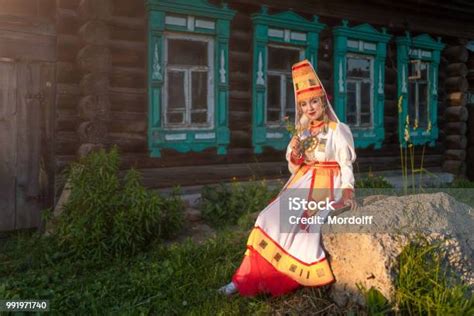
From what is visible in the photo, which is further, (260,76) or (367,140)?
(367,140)

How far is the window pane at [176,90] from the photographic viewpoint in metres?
5.94

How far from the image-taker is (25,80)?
17.3 ft

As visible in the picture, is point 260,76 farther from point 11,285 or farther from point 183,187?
point 11,285

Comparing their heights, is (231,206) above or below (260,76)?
below

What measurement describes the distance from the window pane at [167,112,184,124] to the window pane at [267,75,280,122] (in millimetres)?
1331

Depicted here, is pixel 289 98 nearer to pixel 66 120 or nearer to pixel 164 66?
pixel 164 66

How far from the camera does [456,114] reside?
8.75m

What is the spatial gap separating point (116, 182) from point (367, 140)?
450 cm

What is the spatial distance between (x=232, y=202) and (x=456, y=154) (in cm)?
540

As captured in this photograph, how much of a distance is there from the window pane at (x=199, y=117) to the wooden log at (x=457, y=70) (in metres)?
5.16

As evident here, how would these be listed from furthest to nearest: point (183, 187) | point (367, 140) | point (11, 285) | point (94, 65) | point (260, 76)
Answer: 1. point (367, 140)
2. point (260, 76)
3. point (183, 187)
4. point (94, 65)
5. point (11, 285)

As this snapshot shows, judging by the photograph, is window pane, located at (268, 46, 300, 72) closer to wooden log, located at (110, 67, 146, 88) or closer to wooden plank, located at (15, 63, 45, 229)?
wooden log, located at (110, 67, 146, 88)

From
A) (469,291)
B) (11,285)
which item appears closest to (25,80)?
(11,285)

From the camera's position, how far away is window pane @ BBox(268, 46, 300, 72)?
6758 mm
